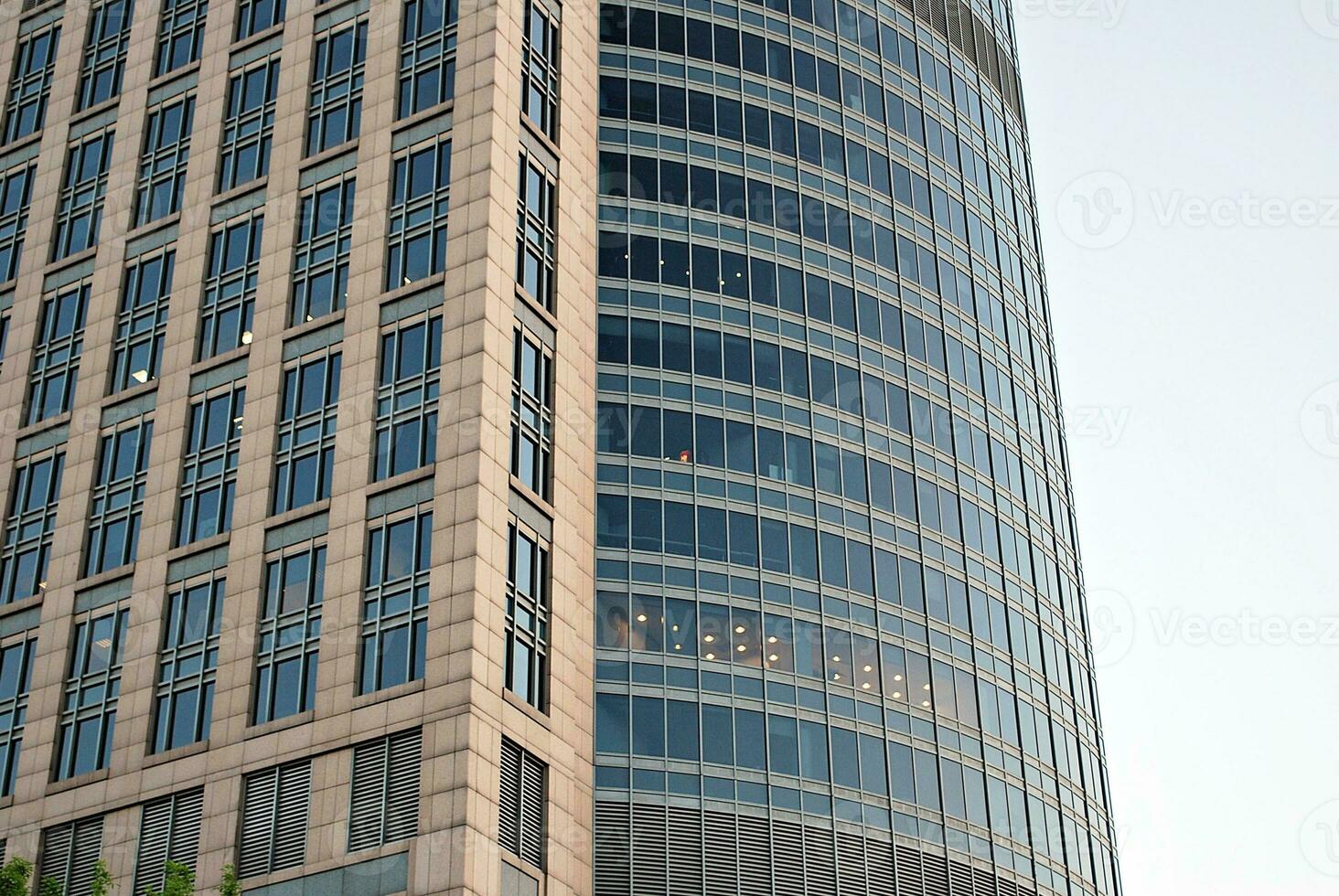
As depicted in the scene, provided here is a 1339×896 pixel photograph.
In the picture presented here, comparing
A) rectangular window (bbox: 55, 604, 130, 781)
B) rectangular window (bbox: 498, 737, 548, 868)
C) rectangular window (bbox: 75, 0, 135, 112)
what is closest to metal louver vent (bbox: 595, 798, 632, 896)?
rectangular window (bbox: 498, 737, 548, 868)

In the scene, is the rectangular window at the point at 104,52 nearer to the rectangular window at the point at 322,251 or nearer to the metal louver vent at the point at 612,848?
the rectangular window at the point at 322,251

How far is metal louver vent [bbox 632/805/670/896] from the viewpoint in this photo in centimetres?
5938

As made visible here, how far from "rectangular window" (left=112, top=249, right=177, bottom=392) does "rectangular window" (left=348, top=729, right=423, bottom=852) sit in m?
19.2

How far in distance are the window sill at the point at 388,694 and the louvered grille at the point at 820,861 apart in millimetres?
15620

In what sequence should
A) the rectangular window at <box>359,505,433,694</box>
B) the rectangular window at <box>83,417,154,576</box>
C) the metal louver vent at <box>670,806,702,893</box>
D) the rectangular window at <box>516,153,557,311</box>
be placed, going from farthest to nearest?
1. the rectangular window at <box>516,153,557,311</box>
2. the rectangular window at <box>83,417,154,576</box>
3. the metal louver vent at <box>670,806,702,893</box>
4. the rectangular window at <box>359,505,433,694</box>

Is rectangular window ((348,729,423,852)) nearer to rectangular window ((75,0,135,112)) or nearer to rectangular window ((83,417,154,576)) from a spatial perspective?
rectangular window ((83,417,154,576))

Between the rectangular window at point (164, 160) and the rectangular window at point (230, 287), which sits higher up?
the rectangular window at point (164, 160)

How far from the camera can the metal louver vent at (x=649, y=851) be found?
195ft

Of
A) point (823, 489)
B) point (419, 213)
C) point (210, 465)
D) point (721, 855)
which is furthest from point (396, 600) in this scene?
point (823, 489)

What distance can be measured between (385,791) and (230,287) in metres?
21.2

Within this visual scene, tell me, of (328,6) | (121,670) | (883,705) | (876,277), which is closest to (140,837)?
(121,670)

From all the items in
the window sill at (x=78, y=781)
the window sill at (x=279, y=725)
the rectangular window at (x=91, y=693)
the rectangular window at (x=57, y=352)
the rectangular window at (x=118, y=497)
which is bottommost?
the window sill at (x=78, y=781)

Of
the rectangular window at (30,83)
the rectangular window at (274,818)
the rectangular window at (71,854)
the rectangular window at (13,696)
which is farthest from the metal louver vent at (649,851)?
the rectangular window at (30,83)

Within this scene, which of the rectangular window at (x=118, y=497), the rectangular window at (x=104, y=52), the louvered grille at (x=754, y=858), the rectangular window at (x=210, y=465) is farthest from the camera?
the rectangular window at (x=104, y=52)
